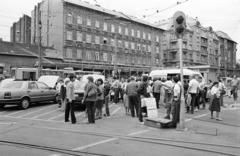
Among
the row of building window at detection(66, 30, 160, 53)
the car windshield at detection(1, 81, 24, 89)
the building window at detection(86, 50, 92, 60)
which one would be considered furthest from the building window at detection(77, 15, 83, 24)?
the car windshield at detection(1, 81, 24, 89)

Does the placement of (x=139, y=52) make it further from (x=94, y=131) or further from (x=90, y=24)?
(x=94, y=131)

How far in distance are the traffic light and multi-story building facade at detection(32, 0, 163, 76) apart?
2911 centimetres

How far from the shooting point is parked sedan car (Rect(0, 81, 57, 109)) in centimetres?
1330

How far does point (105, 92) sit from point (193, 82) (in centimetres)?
423

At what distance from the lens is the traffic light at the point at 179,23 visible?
8.65m

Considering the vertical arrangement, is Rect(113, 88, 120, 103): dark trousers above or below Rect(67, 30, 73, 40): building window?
below

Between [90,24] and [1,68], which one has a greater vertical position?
[90,24]

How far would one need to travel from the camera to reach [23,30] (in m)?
51.5

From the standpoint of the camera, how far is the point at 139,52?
2253 inches

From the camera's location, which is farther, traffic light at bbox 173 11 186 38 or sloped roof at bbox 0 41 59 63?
sloped roof at bbox 0 41 59 63

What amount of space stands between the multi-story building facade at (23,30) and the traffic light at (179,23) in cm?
4634

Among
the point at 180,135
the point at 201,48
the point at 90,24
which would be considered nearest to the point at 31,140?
the point at 180,135

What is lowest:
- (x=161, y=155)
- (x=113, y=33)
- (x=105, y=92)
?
(x=161, y=155)

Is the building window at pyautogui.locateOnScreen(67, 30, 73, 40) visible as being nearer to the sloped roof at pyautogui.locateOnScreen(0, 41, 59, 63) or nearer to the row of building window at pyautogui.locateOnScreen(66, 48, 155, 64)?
the row of building window at pyautogui.locateOnScreen(66, 48, 155, 64)
